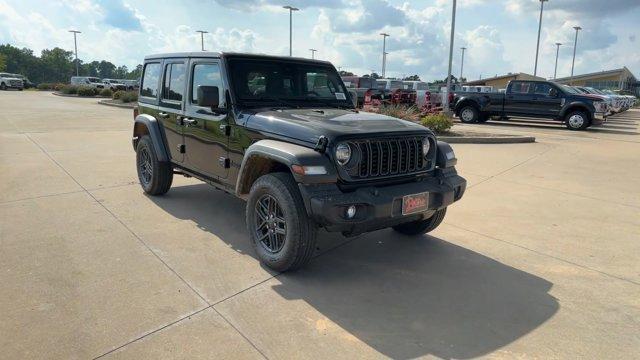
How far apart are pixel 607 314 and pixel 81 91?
39.9 m

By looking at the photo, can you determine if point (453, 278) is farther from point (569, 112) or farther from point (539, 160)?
point (569, 112)

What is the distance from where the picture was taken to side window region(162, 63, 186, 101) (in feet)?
17.7

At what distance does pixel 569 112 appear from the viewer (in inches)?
654

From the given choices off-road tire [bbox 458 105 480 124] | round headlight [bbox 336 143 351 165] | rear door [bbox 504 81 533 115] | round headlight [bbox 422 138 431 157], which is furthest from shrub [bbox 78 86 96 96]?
round headlight [bbox 336 143 351 165]

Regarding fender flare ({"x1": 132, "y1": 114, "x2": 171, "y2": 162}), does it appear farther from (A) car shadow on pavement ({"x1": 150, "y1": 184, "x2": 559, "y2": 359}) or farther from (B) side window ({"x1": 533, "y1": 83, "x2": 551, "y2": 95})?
(B) side window ({"x1": 533, "y1": 83, "x2": 551, "y2": 95})

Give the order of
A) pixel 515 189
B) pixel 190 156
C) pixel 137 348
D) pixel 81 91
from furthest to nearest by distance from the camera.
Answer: pixel 81 91 → pixel 515 189 → pixel 190 156 → pixel 137 348

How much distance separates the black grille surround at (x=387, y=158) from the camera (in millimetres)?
3670

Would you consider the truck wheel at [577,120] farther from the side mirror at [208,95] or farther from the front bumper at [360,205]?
the side mirror at [208,95]

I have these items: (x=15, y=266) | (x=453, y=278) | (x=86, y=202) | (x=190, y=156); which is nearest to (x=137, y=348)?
(x=15, y=266)

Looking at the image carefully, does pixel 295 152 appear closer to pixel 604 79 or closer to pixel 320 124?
pixel 320 124

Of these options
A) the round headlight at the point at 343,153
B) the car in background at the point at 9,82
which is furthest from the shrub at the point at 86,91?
the round headlight at the point at 343,153

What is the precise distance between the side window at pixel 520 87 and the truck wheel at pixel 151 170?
14.9 m

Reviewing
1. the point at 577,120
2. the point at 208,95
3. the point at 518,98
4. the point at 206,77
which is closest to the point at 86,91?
the point at 518,98

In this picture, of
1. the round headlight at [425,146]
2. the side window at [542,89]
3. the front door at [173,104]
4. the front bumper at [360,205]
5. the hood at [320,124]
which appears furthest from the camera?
the side window at [542,89]
